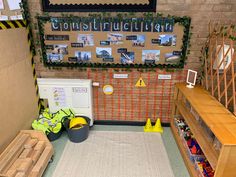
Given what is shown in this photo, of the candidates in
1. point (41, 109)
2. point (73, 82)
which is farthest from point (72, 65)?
point (41, 109)

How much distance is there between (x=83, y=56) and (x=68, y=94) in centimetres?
53

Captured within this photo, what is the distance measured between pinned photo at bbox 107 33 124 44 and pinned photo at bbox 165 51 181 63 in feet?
1.98

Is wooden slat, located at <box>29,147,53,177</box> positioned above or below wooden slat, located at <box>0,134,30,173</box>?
below

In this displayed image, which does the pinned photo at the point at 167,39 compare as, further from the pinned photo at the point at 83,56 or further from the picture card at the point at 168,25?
the pinned photo at the point at 83,56

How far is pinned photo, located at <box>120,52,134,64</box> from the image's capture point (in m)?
2.48

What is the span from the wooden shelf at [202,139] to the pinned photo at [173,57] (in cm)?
57

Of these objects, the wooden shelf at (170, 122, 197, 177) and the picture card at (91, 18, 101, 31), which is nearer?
the wooden shelf at (170, 122, 197, 177)

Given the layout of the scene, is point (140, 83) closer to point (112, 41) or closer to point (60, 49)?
point (112, 41)

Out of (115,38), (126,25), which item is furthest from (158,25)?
(115,38)

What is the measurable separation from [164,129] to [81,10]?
1904mm

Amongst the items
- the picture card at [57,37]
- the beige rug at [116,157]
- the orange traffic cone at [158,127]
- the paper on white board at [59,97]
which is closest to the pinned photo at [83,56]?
the picture card at [57,37]

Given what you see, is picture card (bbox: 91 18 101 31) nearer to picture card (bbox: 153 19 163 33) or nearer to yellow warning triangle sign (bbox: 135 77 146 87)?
picture card (bbox: 153 19 163 33)

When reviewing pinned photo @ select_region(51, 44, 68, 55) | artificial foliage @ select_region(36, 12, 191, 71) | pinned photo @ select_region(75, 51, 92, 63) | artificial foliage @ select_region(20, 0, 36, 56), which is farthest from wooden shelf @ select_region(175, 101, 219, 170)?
artificial foliage @ select_region(20, 0, 36, 56)

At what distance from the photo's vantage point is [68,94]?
8.48 feet
